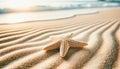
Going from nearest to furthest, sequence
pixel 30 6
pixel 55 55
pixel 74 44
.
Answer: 1. pixel 55 55
2. pixel 74 44
3. pixel 30 6

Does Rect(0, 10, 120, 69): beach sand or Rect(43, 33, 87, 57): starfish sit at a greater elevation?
Rect(43, 33, 87, 57): starfish

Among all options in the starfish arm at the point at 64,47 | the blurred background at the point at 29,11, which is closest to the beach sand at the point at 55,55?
the starfish arm at the point at 64,47

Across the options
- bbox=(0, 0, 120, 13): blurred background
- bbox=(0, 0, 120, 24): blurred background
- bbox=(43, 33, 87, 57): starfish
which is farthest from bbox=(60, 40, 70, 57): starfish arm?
bbox=(0, 0, 120, 13): blurred background

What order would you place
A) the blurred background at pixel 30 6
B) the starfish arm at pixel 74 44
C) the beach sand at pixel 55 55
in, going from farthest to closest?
the blurred background at pixel 30 6 < the starfish arm at pixel 74 44 < the beach sand at pixel 55 55

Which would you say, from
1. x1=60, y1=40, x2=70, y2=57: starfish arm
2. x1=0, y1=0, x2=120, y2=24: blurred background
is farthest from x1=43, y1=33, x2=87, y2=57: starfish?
x1=0, y1=0, x2=120, y2=24: blurred background

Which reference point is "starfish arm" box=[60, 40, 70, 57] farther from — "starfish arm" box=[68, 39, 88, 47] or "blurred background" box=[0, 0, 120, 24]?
"blurred background" box=[0, 0, 120, 24]

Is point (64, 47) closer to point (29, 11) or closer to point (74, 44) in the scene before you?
point (74, 44)

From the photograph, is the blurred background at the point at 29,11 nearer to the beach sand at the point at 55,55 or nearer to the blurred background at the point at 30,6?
the blurred background at the point at 30,6

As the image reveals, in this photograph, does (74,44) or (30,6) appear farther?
(30,6)

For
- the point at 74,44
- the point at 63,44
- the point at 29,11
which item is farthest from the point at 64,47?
the point at 29,11

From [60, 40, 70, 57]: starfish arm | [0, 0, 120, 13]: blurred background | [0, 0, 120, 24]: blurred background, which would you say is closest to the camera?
[60, 40, 70, 57]: starfish arm

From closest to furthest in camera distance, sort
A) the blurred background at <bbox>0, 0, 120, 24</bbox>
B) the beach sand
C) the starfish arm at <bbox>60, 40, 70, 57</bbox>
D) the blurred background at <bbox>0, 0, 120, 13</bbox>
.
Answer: the beach sand, the starfish arm at <bbox>60, 40, 70, 57</bbox>, the blurred background at <bbox>0, 0, 120, 24</bbox>, the blurred background at <bbox>0, 0, 120, 13</bbox>

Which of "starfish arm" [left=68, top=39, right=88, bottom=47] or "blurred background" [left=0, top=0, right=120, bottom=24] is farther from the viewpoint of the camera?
"blurred background" [left=0, top=0, right=120, bottom=24]

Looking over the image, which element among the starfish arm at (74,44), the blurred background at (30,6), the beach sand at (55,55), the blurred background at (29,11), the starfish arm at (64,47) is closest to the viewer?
the beach sand at (55,55)
